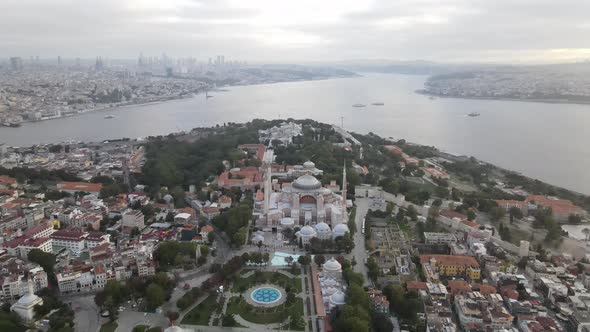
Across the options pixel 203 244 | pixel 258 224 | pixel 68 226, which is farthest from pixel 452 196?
pixel 68 226

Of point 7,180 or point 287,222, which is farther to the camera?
point 7,180

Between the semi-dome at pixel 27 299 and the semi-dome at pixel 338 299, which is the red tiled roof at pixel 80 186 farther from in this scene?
the semi-dome at pixel 338 299

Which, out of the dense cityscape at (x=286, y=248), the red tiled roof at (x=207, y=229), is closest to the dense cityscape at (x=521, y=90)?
the dense cityscape at (x=286, y=248)

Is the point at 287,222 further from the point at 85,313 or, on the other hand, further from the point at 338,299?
the point at 85,313

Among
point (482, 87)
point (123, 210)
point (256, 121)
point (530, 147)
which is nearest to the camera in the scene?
point (123, 210)

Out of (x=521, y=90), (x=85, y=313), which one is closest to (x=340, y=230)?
(x=85, y=313)

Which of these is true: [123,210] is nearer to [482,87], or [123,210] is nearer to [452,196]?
[452,196]
